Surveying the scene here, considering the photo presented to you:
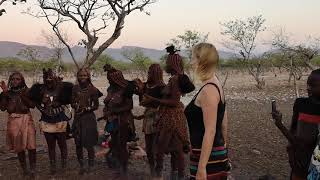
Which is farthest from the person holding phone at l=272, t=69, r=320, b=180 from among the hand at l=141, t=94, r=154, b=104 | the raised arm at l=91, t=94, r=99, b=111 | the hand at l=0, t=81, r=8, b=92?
the hand at l=0, t=81, r=8, b=92

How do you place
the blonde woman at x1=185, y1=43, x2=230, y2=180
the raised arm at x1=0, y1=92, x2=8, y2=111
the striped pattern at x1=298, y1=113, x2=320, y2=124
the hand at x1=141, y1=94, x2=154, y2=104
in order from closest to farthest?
the blonde woman at x1=185, y1=43, x2=230, y2=180 < the striped pattern at x1=298, y1=113, x2=320, y2=124 < the hand at x1=141, y1=94, x2=154, y2=104 < the raised arm at x1=0, y1=92, x2=8, y2=111

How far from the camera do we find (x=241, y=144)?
30.0 ft

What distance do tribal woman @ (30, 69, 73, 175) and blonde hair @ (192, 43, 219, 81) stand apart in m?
3.39

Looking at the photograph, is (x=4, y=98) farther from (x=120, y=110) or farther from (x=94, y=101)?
(x=120, y=110)

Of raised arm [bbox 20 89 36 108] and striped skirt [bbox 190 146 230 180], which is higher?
raised arm [bbox 20 89 36 108]

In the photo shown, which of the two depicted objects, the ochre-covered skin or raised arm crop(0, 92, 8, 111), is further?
raised arm crop(0, 92, 8, 111)

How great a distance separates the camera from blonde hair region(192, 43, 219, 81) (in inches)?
A: 127

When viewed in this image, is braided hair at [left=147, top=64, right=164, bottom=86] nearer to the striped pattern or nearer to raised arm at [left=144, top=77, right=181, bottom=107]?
raised arm at [left=144, top=77, right=181, bottom=107]

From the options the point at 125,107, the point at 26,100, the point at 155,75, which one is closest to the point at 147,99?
the point at 155,75

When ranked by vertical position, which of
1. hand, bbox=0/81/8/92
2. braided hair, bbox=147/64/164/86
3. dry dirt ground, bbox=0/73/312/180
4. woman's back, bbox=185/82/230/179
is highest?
braided hair, bbox=147/64/164/86

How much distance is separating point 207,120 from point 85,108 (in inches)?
133

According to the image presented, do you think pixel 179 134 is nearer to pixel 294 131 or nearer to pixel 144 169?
pixel 144 169

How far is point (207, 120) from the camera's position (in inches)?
123

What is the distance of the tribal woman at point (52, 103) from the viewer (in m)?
6.21
